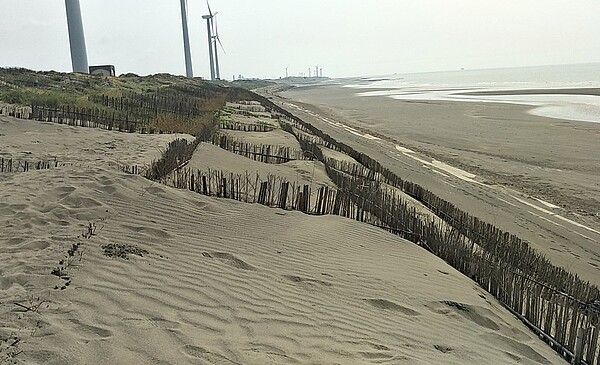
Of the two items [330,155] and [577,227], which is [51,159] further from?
[577,227]

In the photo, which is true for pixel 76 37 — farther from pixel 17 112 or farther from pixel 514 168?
pixel 514 168

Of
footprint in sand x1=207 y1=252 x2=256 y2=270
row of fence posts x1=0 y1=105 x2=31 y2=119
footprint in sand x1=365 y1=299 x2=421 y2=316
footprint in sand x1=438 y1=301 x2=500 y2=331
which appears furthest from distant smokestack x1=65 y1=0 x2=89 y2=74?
footprint in sand x1=438 y1=301 x2=500 y2=331

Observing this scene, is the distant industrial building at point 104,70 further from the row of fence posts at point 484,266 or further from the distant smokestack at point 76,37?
the row of fence posts at point 484,266

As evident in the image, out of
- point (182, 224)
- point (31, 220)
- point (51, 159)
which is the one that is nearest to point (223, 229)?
point (182, 224)

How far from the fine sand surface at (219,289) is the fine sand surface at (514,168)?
4318 mm

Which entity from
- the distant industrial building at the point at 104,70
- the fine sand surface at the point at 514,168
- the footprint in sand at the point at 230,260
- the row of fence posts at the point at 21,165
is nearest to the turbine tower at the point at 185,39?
the distant industrial building at the point at 104,70

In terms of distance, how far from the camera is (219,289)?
172 inches

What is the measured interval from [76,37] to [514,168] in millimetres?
35513

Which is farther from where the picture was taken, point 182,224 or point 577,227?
point 577,227

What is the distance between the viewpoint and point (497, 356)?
415cm

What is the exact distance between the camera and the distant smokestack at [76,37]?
120ft

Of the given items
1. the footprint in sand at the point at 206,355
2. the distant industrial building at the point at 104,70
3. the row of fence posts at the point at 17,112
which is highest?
the distant industrial building at the point at 104,70

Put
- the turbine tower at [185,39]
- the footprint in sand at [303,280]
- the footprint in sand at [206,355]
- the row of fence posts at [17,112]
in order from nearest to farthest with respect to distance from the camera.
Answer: the footprint in sand at [206,355], the footprint in sand at [303,280], the row of fence posts at [17,112], the turbine tower at [185,39]

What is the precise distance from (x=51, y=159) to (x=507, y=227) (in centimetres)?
966
